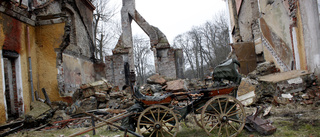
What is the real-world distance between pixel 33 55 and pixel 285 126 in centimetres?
922

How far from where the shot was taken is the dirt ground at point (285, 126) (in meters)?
3.88

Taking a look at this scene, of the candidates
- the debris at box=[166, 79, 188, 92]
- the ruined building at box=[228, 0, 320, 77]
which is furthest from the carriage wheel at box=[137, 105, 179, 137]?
the ruined building at box=[228, 0, 320, 77]

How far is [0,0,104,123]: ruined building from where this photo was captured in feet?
23.6

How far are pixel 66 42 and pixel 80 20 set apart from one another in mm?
5471

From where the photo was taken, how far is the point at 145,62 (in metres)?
39.9

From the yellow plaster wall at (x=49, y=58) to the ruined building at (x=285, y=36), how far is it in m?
8.76

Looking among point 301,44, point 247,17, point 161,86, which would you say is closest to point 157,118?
point 161,86

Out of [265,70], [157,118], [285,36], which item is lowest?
[157,118]

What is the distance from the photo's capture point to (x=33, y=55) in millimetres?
8594

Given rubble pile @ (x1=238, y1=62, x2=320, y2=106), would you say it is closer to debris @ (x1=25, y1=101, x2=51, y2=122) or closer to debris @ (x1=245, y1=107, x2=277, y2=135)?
debris @ (x1=245, y1=107, x2=277, y2=135)

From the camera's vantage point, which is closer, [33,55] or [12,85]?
[12,85]

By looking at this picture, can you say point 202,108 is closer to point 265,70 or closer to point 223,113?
point 223,113

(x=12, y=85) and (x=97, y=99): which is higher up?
(x=12, y=85)

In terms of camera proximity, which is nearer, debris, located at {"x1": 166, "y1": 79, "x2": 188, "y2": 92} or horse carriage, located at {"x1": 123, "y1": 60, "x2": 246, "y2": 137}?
horse carriage, located at {"x1": 123, "y1": 60, "x2": 246, "y2": 137}
